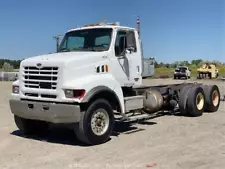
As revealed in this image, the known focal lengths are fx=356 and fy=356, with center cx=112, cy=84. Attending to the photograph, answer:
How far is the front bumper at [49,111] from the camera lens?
7.83 metres

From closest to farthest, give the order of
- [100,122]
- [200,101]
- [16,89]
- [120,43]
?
[100,122], [16,89], [120,43], [200,101]

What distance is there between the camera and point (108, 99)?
888cm

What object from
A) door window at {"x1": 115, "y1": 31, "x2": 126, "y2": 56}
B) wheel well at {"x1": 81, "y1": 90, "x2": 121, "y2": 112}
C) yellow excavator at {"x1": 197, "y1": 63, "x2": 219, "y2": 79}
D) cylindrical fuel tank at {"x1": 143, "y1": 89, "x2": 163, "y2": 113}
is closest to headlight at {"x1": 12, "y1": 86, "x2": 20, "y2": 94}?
wheel well at {"x1": 81, "y1": 90, "x2": 121, "y2": 112}

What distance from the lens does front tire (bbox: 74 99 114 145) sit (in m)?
7.95

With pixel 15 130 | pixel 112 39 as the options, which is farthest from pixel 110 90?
pixel 15 130

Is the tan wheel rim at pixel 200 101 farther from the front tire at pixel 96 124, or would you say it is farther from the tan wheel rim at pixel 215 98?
the front tire at pixel 96 124

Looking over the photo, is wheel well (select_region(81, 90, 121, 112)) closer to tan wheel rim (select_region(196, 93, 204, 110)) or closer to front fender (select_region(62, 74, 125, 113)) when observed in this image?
front fender (select_region(62, 74, 125, 113))

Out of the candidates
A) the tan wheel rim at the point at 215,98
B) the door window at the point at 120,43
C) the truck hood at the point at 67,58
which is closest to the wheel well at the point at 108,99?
the truck hood at the point at 67,58

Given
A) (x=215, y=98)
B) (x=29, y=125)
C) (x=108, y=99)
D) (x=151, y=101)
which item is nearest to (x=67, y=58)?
(x=108, y=99)

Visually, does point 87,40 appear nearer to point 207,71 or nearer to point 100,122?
point 100,122

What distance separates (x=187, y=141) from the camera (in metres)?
8.48

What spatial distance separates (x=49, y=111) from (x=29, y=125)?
5.93 ft

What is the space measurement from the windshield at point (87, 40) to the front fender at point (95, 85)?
0.93m

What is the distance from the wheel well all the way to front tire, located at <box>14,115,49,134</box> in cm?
227
